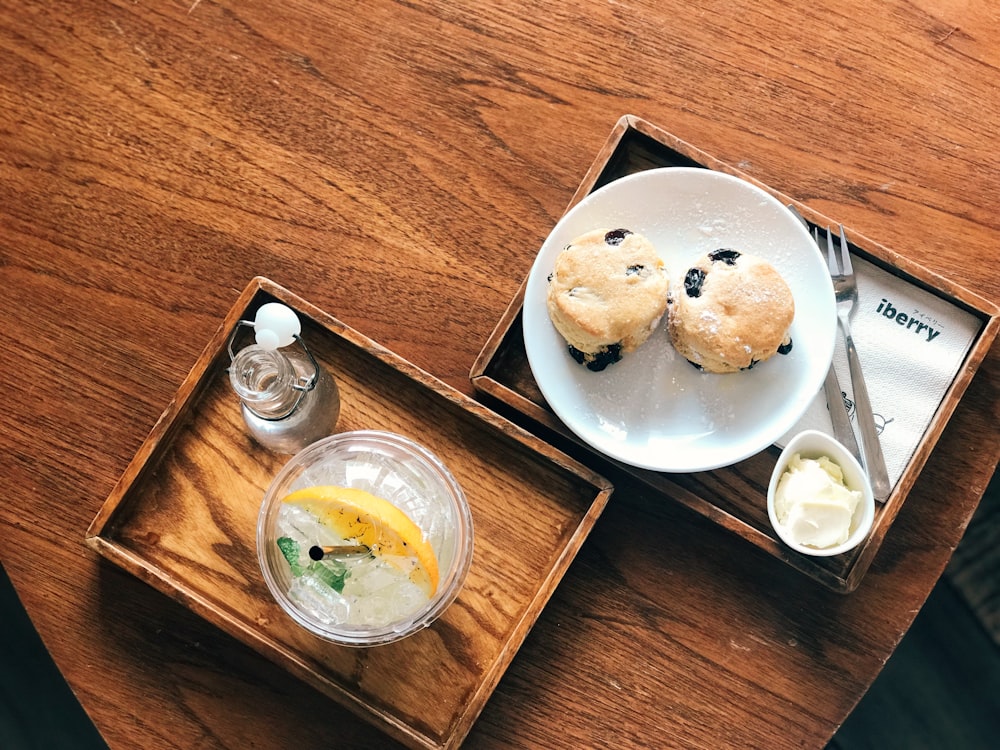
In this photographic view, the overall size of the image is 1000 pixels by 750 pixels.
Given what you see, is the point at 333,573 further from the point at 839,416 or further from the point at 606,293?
the point at 839,416

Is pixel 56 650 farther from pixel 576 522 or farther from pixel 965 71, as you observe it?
pixel 965 71

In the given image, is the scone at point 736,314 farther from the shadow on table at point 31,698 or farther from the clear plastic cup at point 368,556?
the shadow on table at point 31,698

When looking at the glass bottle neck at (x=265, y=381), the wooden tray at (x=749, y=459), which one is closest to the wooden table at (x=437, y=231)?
the wooden tray at (x=749, y=459)

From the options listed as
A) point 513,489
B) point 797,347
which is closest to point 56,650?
point 513,489

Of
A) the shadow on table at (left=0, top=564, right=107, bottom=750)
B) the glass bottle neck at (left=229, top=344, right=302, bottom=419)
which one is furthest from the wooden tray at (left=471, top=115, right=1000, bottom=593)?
the shadow on table at (left=0, top=564, right=107, bottom=750)

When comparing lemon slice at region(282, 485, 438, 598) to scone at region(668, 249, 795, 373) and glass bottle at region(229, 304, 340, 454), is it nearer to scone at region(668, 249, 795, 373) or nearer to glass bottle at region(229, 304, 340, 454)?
glass bottle at region(229, 304, 340, 454)

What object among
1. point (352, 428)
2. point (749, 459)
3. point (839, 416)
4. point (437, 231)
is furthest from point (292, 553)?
point (839, 416)
